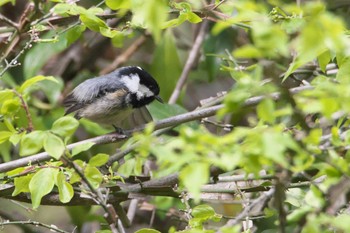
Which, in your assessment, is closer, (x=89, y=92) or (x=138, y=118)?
(x=89, y=92)

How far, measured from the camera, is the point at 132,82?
10.6 ft

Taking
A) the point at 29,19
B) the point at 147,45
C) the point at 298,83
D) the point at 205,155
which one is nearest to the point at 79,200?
the point at 29,19

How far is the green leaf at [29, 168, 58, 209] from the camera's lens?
2.02 meters

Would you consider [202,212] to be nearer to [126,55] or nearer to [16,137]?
[16,137]

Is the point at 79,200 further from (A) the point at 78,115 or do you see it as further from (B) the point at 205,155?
(B) the point at 205,155

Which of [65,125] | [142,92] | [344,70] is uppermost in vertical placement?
[65,125]

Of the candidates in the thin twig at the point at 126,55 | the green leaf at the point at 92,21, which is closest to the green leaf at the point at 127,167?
the green leaf at the point at 92,21

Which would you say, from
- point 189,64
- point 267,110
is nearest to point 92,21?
point 267,110

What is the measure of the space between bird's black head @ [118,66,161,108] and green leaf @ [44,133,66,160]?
1419 millimetres

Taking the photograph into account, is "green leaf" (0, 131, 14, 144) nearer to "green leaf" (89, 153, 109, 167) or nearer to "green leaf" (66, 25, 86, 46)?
"green leaf" (89, 153, 109, 167)

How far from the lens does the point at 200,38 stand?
12.7ft

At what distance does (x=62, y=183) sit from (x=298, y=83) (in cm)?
120

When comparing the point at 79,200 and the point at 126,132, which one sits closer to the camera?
the point at 79,200

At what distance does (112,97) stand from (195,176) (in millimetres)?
1930
